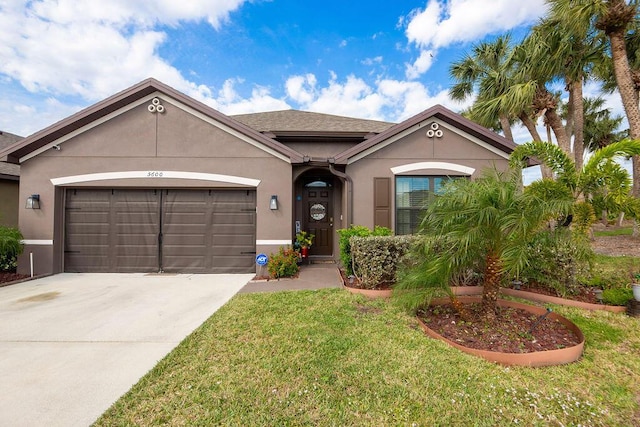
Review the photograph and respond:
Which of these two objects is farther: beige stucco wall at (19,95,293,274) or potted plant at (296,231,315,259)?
potted plant at (296,231,315,259)

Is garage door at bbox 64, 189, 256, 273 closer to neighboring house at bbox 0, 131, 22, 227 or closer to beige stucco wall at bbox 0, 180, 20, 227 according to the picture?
neighboring house at bbox 0, 131, 22, 227

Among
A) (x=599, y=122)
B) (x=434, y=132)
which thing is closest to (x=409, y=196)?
(x=434, y=132)

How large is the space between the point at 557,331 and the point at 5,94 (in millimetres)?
19355

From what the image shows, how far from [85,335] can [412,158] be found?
25.2 ft

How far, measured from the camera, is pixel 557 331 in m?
3.52

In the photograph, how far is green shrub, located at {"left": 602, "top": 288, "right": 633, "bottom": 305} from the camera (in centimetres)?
440

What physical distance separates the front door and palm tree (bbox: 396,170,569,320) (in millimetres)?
4921

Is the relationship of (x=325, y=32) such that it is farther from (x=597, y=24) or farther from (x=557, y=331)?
(x=557, y=331)

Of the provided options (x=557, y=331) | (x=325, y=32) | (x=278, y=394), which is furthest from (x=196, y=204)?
Answer: (x=325, y=32)

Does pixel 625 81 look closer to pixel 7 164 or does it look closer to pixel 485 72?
pixel 485 72

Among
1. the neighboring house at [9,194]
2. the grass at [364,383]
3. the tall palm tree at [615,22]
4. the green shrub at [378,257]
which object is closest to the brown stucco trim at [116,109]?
the green shrub at [378,257]

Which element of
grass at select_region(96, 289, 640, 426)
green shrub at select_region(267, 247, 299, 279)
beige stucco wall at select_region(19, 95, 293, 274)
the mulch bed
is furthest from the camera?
beige stucco wall at select_region(19, 95, 293, 274)

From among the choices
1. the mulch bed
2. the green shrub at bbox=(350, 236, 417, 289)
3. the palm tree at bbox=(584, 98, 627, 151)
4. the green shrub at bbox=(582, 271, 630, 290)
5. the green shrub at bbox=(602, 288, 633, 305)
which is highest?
the palm tree at bbox=(584, 98, 627, 151)

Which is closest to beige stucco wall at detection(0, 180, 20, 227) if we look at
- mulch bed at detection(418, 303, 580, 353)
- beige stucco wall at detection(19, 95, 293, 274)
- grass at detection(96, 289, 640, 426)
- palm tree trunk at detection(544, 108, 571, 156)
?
beige stucco wall at detection(19, 95, 293, 274)
